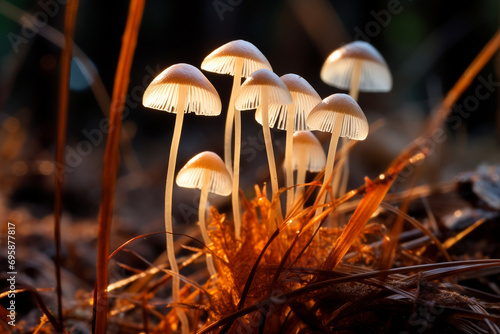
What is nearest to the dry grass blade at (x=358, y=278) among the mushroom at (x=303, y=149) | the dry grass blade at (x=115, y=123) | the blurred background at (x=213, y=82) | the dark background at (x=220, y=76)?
the dry grass blade at (x=115, y=123)

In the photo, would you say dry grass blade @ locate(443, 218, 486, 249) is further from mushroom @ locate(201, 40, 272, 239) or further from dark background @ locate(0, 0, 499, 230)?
dark background @ locate(0, 0, 499, 230)

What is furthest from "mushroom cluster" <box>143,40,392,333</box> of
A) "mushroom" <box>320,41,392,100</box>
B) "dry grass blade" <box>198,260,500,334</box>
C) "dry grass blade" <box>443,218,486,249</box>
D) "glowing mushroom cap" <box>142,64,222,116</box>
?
"dry grass blade" <box>443,218,486,249</box>

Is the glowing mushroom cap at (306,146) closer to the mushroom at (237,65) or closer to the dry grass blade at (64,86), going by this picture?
the mushroom at (237,65)

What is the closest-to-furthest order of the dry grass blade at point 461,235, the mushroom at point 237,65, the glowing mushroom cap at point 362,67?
the mushroom at point 237,65
the dry grass blade at point 461,235
the glowing mushroom cap at point 362,67

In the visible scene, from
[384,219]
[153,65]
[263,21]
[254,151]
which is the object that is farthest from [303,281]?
[153,65]

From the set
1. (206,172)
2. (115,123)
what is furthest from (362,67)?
(115,123)
